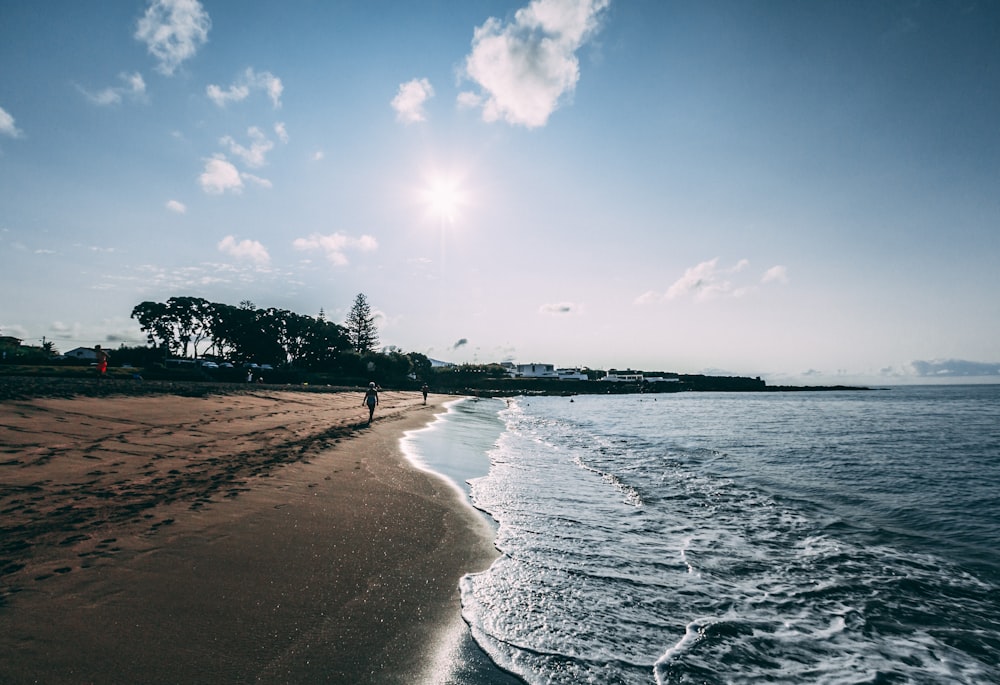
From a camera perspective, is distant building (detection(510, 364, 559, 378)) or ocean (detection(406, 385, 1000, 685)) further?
distant building (detection(510, 364, 559, 378))

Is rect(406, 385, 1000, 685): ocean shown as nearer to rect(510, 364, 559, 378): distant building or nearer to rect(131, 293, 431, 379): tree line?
rect(131, 293, 431, 379): tree line

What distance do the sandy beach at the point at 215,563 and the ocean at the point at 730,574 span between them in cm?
89

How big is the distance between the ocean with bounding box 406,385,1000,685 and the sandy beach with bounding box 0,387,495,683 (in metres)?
0.89

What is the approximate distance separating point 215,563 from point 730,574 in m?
7.96

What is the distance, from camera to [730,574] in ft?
23.9

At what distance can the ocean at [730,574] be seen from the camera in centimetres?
482

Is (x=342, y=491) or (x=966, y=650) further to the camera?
(x=342, y=491)

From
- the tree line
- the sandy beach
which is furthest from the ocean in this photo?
the tree line

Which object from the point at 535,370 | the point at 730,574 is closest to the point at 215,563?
the point at 730,574

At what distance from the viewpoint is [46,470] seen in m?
8.34

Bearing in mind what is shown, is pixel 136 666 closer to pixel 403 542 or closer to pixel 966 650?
pixel 403 542

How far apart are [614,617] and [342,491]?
258 inches

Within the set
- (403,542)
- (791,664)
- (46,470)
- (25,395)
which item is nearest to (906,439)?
(791,664)

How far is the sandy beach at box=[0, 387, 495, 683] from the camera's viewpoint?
3.83 meters
